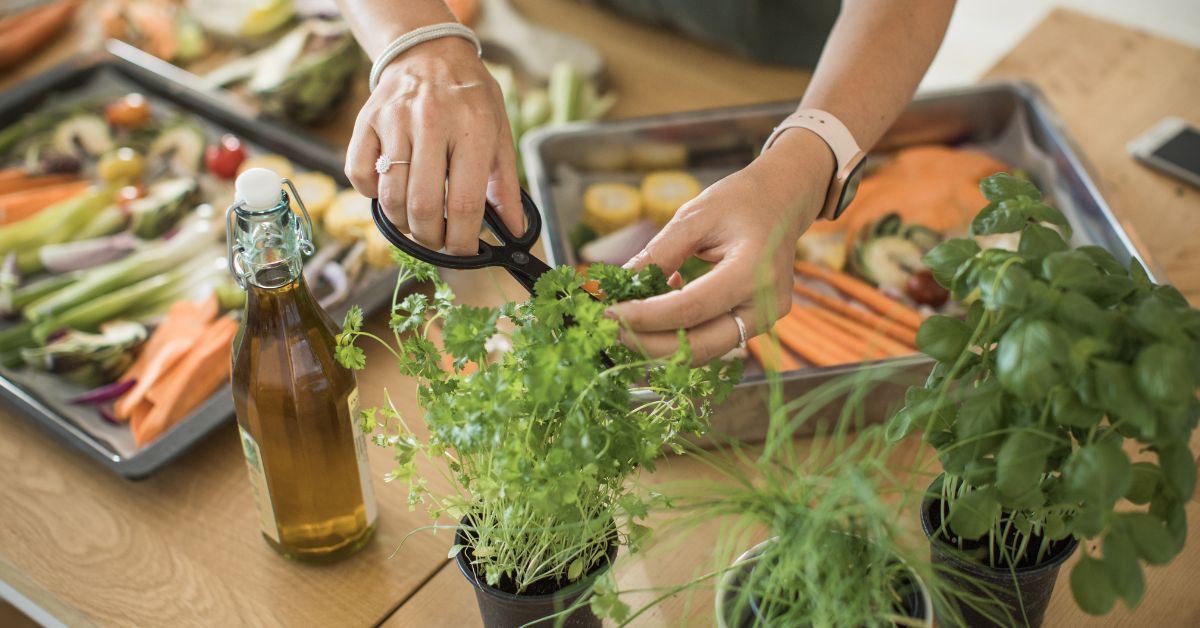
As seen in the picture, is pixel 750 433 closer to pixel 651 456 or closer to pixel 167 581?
pixel 651 456

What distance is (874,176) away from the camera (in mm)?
1900

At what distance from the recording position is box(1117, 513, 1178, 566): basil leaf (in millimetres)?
778

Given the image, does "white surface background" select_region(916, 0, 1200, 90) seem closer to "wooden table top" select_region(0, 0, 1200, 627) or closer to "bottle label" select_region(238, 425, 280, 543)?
"wooden table top" select_region(0, 0, 1200, 627)

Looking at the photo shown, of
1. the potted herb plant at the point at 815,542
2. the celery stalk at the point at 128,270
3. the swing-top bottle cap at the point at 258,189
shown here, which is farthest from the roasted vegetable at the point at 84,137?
the potted herb plant at the point at 815,542

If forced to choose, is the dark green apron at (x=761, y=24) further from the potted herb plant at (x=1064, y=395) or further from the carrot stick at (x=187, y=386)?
the potted herb plant at (x=1064, y=395)

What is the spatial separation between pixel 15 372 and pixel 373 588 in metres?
0.69

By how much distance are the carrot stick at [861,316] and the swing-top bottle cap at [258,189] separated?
0.85 metres

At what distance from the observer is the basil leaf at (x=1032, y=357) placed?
75 cm

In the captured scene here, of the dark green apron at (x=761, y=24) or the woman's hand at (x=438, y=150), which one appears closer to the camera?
the woman's hand at (x=438, y=150)

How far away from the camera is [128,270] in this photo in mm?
1721

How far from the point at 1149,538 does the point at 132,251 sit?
5.06 feet

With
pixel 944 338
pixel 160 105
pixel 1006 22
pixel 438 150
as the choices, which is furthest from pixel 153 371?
pixel 1006 22

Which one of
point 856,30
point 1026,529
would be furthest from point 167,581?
point 856,30

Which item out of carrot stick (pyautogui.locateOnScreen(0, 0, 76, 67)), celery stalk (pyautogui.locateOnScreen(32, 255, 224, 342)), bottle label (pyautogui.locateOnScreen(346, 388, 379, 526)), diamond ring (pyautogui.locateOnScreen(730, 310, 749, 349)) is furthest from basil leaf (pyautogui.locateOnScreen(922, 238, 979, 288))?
carrot stick (pyautogui.locateOnScreen(0, 0, 76, 67))
